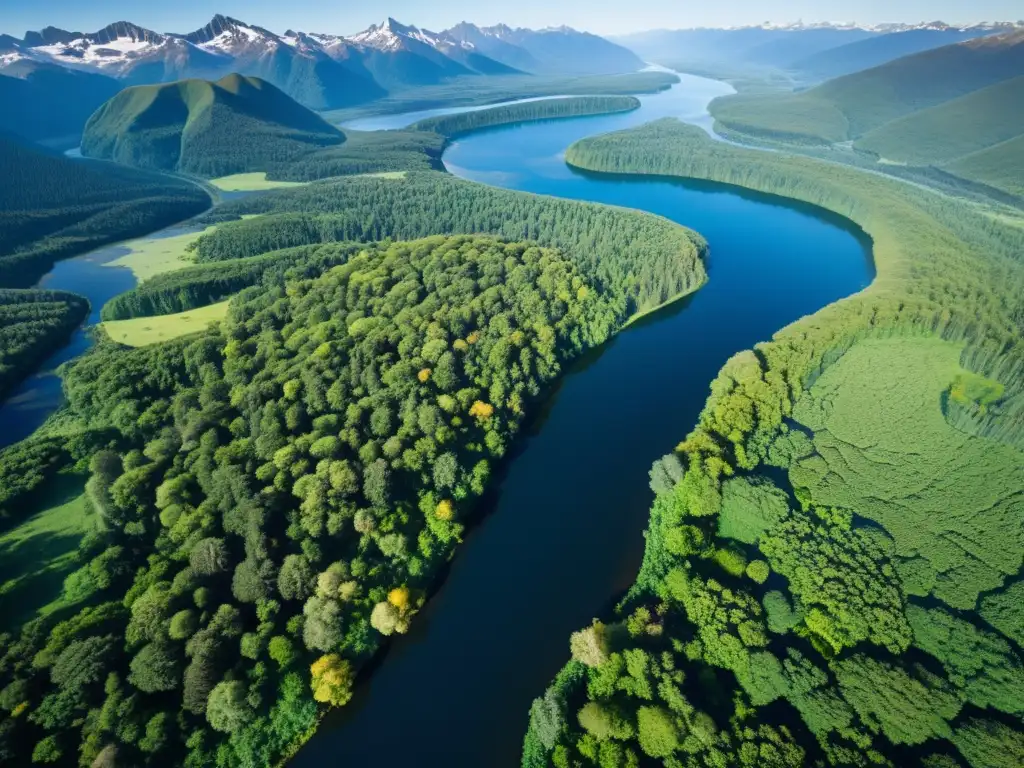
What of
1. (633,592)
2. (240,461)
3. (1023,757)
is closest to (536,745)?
(633,592)

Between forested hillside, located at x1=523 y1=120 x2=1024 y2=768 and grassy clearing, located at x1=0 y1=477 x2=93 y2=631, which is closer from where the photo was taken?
forested hillside, located at x1=523 y1=120 x2=1024 y2=768

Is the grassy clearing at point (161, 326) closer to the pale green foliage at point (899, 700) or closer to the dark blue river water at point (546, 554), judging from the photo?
the dark blue river water at point (546, 554)

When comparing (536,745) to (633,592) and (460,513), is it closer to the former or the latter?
(633,592)

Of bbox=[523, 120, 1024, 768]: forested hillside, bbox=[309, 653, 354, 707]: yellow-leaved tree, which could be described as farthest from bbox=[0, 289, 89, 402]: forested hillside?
bbox=[523, 120, 1024, 768]: forested hillside

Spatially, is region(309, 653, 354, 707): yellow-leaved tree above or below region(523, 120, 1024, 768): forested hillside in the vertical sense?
below

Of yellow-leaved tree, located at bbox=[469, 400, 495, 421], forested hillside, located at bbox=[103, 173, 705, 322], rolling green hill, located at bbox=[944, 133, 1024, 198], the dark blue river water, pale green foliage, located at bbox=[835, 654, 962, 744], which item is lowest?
the dark blue river water

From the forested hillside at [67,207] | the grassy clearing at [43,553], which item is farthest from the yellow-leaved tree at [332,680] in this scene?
A: the forested hillside at [67,207]

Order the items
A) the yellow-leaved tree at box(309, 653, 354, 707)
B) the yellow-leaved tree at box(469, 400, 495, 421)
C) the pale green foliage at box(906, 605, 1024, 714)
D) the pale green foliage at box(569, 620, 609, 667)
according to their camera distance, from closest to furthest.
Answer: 1. the pale green foliage at box(906, 605, 1024, 714)
2. the yellow-leaved tree at box(309, 653, 354, 707)
3. the pale green foliage at box(569, 620, 609, 667)
4. the yellow-leaved tree at box(469, 400, 495, 421)

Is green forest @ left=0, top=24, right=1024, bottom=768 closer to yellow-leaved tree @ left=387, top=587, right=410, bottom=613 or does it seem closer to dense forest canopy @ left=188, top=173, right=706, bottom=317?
yellow-leaved tree @ left=387, top=587, right=410, bottom=613
